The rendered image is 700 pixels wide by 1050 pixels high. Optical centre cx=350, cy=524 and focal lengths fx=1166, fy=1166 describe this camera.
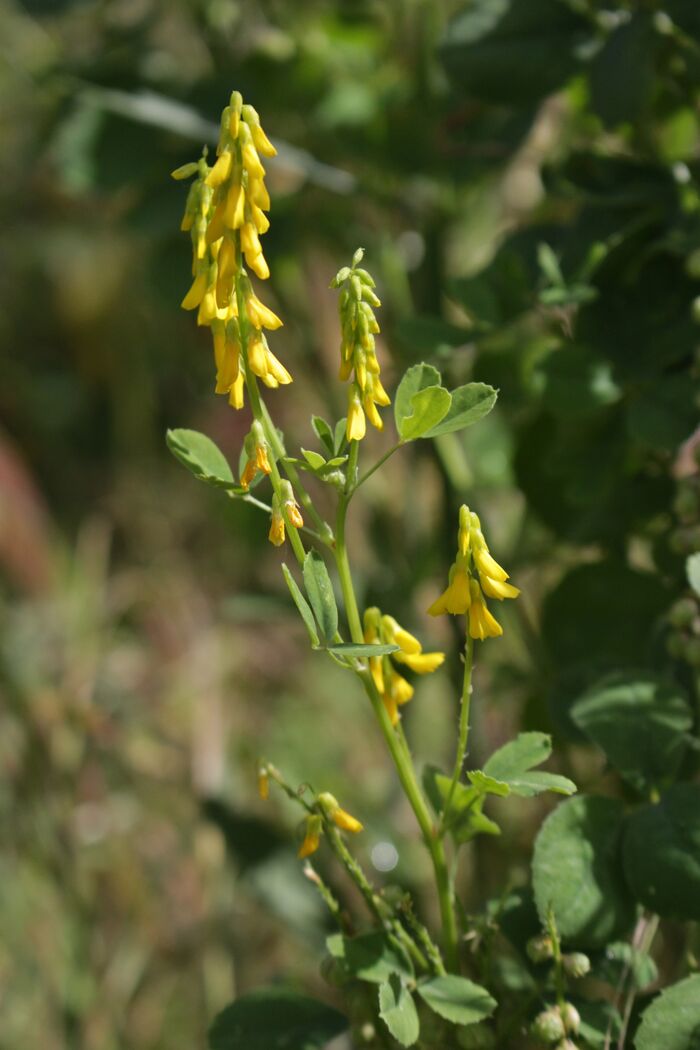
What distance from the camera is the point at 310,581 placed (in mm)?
504

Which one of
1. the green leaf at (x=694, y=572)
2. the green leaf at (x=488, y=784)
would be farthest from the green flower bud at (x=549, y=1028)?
the green leaf at (x=694, y=572)

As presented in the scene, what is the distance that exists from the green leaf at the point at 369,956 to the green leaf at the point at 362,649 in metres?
0.16

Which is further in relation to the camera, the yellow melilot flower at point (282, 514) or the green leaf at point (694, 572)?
the green leaf at point (694, 572)

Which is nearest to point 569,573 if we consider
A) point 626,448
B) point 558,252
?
point 626,448

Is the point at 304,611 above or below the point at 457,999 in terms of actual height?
above

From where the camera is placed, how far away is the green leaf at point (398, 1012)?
20.0 inches

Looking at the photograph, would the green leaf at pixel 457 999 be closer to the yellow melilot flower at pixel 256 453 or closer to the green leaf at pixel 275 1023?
the green leaf at pixel 275 1023

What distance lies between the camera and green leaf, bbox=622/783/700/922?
1.84 ft

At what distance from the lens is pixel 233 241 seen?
18.5 inches

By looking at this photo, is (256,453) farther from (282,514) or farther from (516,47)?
(516,47)

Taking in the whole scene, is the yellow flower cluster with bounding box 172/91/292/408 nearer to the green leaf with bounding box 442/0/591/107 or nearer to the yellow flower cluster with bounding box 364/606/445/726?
the yellow flower cluster with bounding box 364/606/445/726

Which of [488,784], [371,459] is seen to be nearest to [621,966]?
[488,784]

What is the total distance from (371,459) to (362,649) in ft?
3.11

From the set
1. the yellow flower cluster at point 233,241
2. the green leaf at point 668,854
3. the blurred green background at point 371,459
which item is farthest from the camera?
the blurred green background at point 371,459
